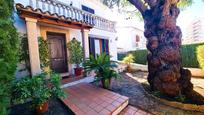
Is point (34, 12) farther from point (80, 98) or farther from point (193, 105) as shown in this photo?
point (193, 105)

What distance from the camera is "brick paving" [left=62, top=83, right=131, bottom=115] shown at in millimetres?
3927

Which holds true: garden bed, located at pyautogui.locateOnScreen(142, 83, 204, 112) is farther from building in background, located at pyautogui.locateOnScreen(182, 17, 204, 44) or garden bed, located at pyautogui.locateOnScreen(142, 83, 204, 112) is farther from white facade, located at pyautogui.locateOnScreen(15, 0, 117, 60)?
building in background, located at pyautogui.locateOnScreen(182, 17, 204, 44)

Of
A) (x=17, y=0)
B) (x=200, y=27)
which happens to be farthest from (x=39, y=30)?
(x=200, y=27)

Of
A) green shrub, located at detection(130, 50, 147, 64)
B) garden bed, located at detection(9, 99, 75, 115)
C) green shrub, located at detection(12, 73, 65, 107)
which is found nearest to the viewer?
green shrub, located at detection(12, 73, 65, 107)

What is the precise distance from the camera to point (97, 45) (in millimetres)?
10523

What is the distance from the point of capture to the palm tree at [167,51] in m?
5.36

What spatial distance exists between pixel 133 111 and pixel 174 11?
172 inches

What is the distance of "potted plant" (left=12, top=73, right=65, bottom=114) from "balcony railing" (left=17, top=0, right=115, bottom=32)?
143 inches

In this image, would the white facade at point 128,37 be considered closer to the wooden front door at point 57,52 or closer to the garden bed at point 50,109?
the wooden front door at point 57,52

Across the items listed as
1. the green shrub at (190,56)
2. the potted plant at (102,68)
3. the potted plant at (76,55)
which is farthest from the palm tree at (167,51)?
the green shrub at (190,56)

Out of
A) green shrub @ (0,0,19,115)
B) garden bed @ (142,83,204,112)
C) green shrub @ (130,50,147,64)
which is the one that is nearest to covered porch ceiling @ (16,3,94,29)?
green shrub @ (0,0,19,115)

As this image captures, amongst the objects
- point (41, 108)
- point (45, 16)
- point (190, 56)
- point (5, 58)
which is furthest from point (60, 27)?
A: point (190, 56)

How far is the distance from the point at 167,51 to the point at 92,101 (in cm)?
356

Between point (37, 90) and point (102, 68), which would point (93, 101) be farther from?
point (37, 90)
